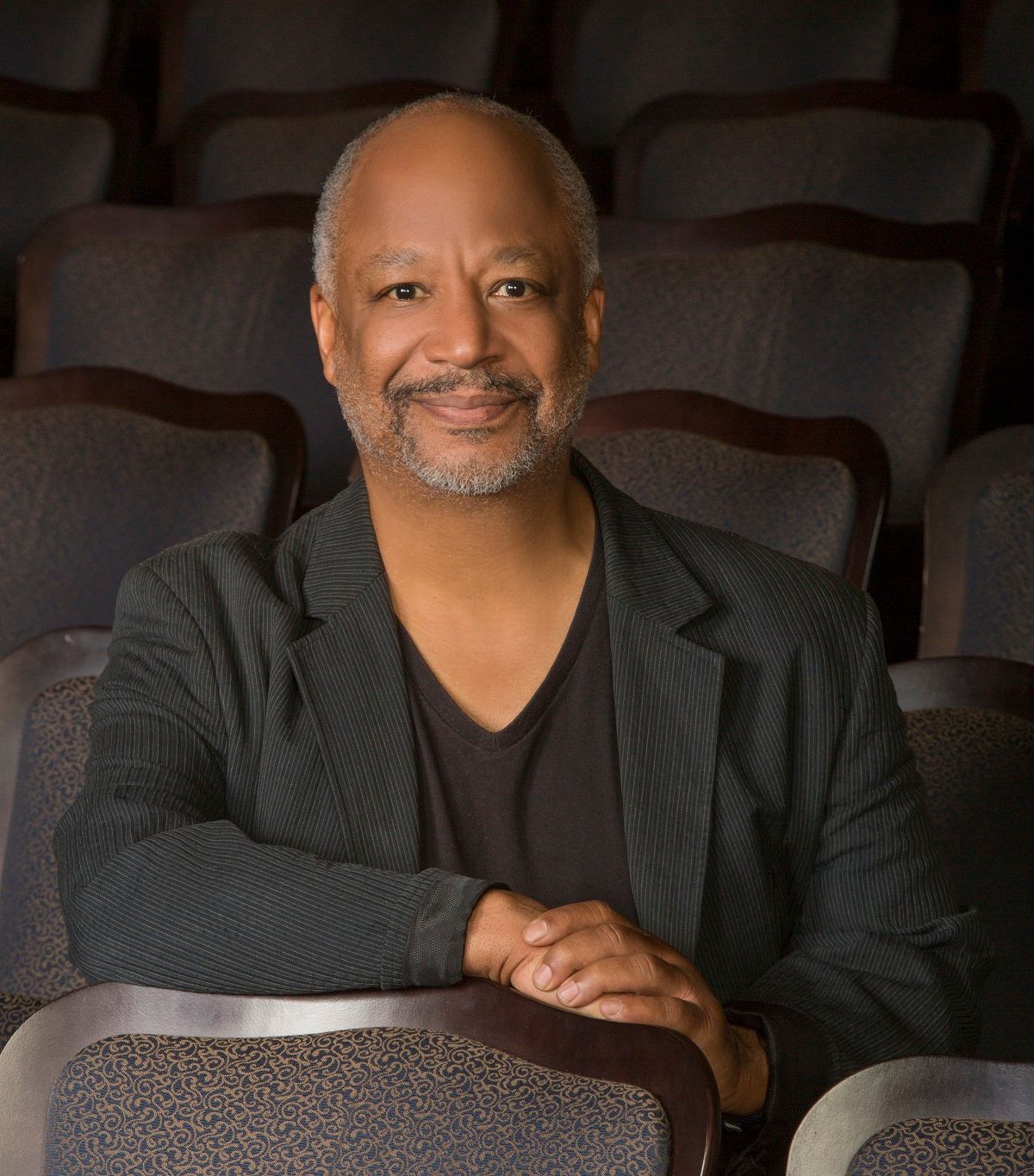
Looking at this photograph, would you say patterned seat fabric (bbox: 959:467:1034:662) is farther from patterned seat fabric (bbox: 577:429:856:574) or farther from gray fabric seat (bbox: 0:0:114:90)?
gray fabric seat (bbox: 0:0:114:90)

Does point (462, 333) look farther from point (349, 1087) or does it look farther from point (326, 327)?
point (349, 1087)

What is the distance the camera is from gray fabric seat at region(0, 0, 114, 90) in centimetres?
265

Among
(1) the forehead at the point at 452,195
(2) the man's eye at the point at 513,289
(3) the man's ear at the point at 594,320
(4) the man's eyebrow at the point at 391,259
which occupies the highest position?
(1) the forehead at the point at 452,195

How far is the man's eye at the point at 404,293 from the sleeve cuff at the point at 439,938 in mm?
366

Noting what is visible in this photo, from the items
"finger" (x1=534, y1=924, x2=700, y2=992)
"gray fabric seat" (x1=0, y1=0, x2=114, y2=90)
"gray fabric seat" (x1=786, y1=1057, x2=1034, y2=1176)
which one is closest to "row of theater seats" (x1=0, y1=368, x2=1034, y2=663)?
"finger" (x1=534, y1=924, x2=700, y2=992)

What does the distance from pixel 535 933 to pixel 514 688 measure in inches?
8.9

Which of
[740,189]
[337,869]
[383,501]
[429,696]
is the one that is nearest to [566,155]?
[383,501]

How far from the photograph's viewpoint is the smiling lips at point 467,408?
3.20 feet

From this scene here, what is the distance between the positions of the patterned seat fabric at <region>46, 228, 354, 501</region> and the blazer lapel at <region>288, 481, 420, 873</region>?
0.83m

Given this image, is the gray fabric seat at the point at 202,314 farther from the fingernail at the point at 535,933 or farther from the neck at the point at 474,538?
the fingernail at the point at 535,933

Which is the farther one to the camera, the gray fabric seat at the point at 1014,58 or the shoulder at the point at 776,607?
the gray fabric seat at the point at 1014,58

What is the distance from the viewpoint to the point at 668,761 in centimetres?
98

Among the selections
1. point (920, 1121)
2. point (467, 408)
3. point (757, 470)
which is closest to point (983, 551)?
point (757, 470)

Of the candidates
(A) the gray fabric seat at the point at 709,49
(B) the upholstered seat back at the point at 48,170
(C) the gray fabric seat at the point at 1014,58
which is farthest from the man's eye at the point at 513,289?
(C) the gray fabric seat at the point at 1014,58
